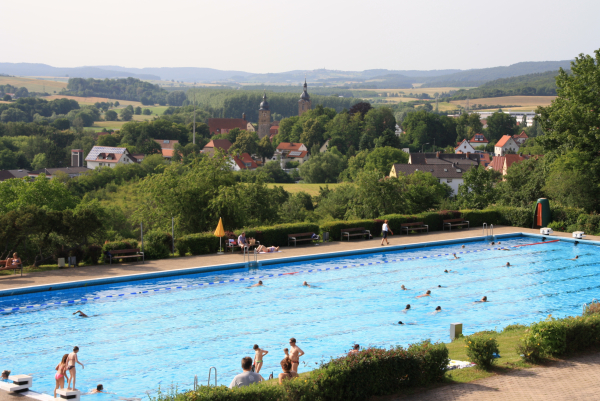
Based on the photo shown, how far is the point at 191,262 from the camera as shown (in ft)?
73.4

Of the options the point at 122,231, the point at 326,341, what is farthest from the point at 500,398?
the point at 122,231

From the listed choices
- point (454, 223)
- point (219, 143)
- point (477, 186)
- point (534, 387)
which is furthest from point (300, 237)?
point (219, 143)

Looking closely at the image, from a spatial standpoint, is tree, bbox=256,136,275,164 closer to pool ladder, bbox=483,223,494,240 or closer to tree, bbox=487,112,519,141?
tree, bbox=487,112,519,141

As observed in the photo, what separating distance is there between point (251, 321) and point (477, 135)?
139783 mm

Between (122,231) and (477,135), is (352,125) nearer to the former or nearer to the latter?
(477,135)

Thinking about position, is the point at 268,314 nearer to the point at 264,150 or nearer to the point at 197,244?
the point at 197,244

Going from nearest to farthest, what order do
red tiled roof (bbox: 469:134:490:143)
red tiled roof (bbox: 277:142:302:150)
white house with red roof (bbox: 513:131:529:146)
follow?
1. white house with red roof (bbox: 513:131:529:146)
2. red tiled roof (bbox: 277:142:302:150)
3. red tiled roof (bbox: 469:134:490:143)

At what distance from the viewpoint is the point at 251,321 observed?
55.9 ft

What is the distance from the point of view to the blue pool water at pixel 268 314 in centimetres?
1376

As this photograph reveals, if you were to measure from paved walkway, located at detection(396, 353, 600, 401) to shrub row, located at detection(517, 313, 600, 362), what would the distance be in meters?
0.35

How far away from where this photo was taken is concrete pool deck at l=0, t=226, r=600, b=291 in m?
19.2

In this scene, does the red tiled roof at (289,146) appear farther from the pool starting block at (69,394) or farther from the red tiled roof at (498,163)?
the pool starting block at (69,394)

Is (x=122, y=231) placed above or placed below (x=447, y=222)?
below

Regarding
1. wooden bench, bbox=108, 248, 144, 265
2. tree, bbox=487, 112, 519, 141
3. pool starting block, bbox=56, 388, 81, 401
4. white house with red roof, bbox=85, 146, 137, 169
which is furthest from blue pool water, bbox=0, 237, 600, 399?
tree, bbox=487, 112, 519, 141
